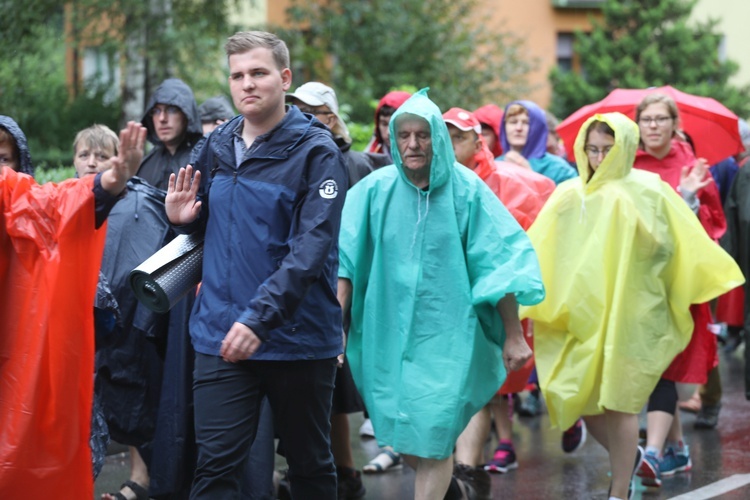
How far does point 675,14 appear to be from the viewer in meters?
30.2

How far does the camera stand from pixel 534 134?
9055 mm

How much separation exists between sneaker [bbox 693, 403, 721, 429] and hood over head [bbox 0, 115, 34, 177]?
5076 mm

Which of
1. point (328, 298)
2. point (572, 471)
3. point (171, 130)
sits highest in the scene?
point (171, 130)

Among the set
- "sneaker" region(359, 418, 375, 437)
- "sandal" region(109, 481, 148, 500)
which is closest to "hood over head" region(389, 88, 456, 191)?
"sandal" region(109, 481, 148, 500)

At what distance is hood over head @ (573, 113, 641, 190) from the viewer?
647cm

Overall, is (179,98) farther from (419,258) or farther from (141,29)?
(141,29)

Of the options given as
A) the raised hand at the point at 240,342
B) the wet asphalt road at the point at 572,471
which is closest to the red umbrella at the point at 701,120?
the wet asphalt road at the point at 572,471

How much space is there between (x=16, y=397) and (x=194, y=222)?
970 millimetres

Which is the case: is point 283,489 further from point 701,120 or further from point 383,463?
point 701,120

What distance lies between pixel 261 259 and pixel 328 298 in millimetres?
307

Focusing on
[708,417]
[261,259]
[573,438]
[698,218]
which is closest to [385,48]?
[708,417]

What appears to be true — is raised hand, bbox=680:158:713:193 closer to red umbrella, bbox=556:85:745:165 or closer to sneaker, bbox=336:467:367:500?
red umbrella, bbox=556:85:745:165

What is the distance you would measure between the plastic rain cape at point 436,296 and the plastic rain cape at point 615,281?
0.93 meters

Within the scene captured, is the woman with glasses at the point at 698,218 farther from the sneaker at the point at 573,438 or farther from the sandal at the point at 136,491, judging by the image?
the sandal at the point at 136,491
